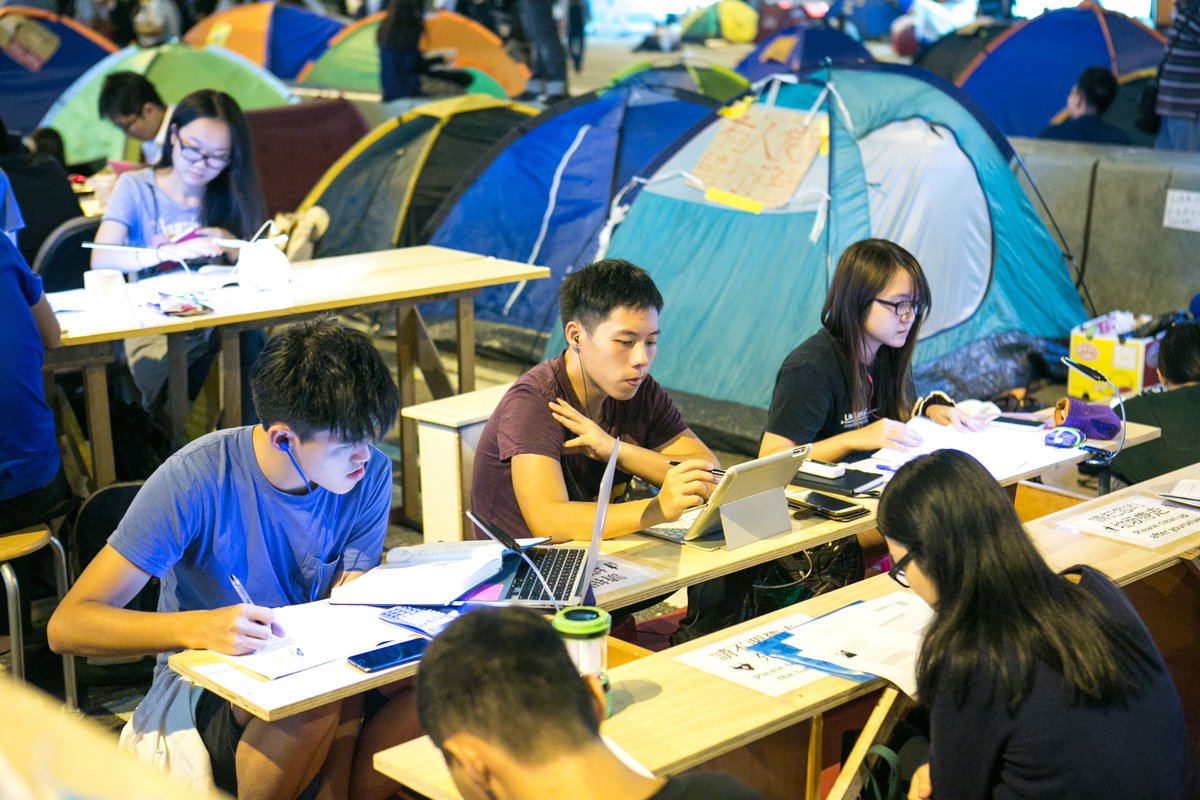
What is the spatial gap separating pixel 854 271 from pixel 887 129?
241cm

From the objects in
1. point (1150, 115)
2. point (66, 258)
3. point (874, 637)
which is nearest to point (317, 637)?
point (874, 637)

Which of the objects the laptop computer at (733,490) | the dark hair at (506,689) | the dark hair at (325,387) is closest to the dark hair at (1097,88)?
the laptop computer at (733,490)

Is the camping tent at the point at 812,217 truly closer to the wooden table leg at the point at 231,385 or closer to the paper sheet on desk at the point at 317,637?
the wooden table leg at the point at 231,385

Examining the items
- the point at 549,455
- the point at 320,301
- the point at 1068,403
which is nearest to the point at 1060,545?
the point at 1068,403

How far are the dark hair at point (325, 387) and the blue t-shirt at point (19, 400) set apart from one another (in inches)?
49.9

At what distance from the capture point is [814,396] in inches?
139

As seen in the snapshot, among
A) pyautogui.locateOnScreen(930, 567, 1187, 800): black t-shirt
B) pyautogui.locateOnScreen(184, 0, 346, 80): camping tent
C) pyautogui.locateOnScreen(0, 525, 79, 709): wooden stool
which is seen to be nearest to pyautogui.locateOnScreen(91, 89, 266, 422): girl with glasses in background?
pyautogui.locateOnScreen(0, 525, 79, 709): wooden stool

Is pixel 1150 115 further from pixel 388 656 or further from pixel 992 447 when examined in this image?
pixel 388 656

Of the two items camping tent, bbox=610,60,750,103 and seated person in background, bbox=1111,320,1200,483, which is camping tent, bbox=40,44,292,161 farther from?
seated person in background, bbox=1111,320,1200,483

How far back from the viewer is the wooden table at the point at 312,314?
4070mm

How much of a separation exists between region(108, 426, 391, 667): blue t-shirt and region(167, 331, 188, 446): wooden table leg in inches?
76.0

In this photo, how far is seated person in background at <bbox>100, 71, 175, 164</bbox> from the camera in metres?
6.39

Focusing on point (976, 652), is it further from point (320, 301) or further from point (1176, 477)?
point (320, 301)

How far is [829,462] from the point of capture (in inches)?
136
